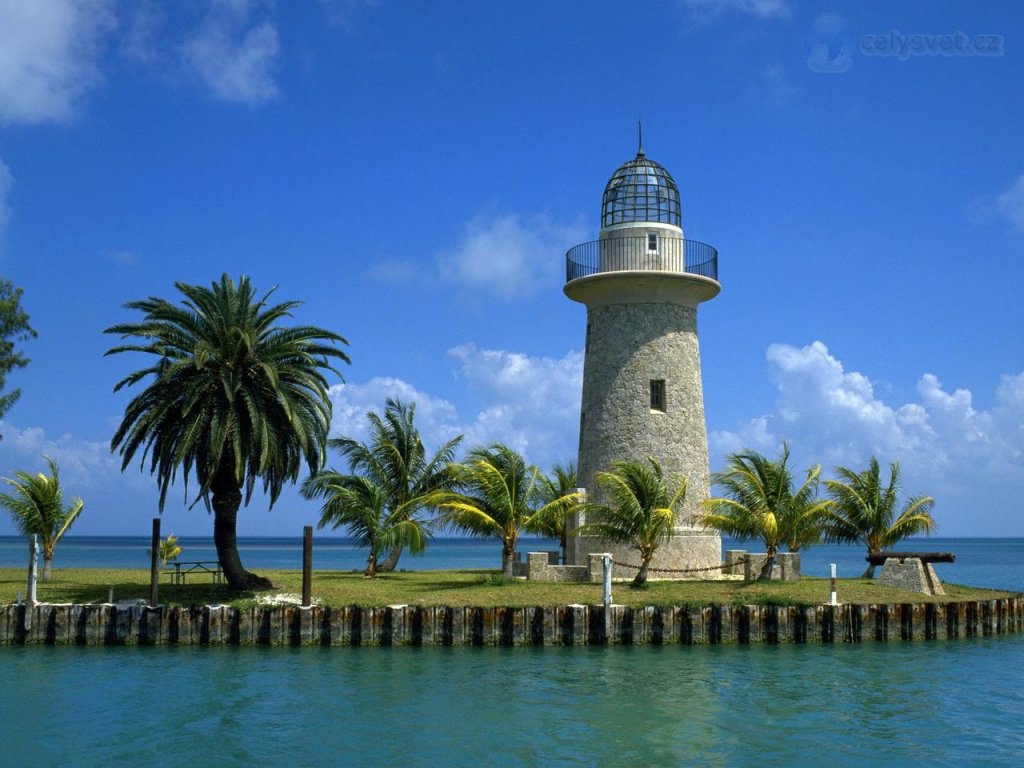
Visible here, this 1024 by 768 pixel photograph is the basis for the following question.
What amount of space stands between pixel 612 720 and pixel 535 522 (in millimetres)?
15190

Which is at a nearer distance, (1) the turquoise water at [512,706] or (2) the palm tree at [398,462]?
(1) the turquoise water at [512,706]

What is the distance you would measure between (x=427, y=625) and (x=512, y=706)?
6.11 meters

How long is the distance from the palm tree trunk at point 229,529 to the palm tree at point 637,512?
31.5 ft

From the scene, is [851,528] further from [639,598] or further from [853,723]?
[853,723]

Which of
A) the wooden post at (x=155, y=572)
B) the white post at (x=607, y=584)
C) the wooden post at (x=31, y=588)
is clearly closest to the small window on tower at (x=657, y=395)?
the white post at (x=607, y=584)

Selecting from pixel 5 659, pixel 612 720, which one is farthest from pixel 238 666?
pixel 612 720

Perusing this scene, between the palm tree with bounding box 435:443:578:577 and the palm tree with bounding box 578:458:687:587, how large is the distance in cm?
179

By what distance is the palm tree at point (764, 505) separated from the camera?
31.8 meters

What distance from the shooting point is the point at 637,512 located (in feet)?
98.9

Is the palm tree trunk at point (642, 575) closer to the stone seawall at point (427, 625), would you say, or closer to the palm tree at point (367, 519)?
Result: the stone seawall at point (427, 625)

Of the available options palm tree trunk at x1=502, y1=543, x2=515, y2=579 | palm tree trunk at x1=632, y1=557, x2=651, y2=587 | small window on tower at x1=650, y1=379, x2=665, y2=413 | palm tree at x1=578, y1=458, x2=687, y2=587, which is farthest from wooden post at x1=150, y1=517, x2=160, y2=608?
small window on tower at x1=650, y1=379, x2=665, y2=413

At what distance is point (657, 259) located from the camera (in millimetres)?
34812

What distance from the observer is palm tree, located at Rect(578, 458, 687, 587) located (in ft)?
99.4

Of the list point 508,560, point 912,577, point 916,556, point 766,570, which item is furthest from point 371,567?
point 916,556
